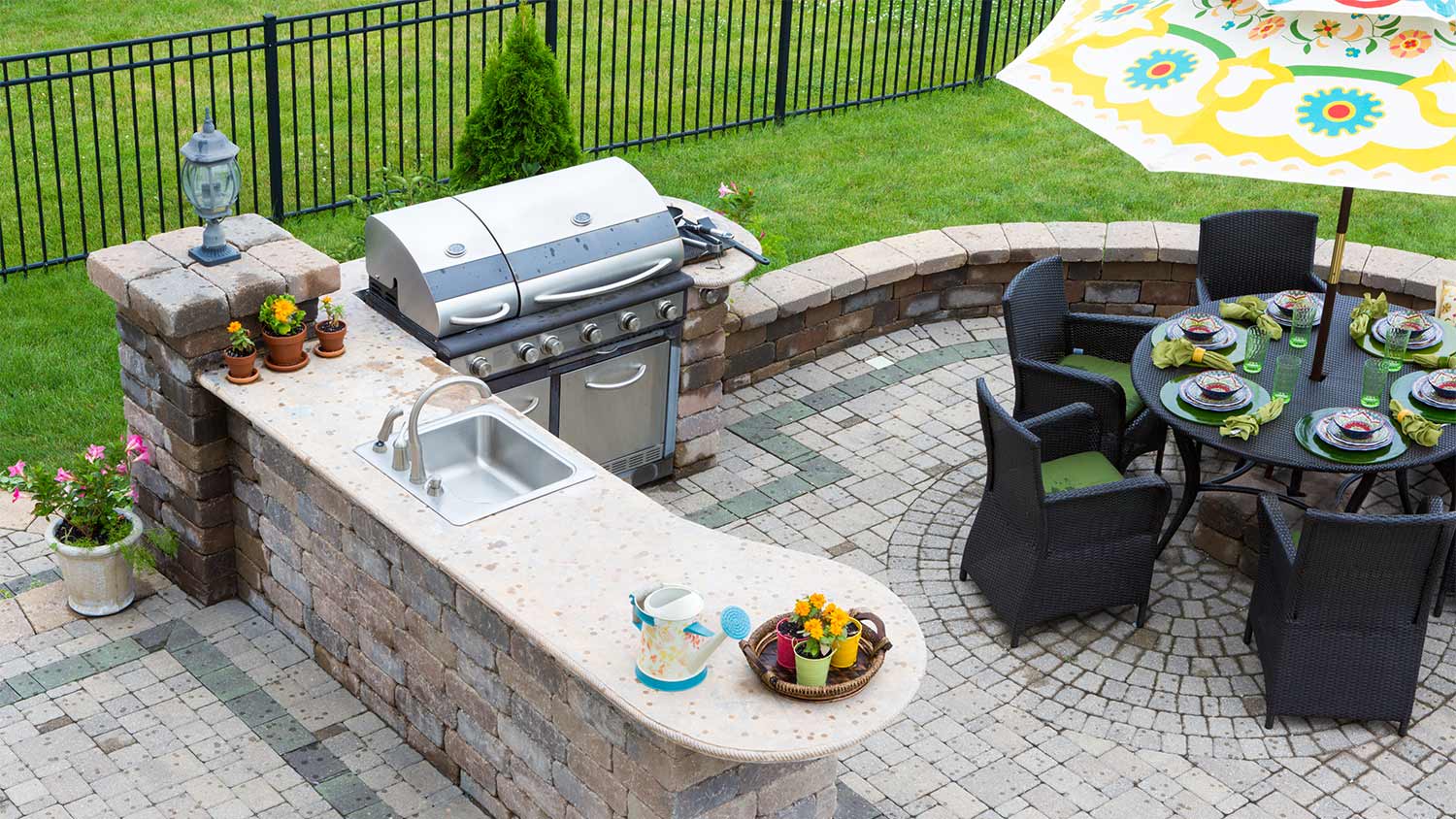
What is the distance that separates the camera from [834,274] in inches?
368

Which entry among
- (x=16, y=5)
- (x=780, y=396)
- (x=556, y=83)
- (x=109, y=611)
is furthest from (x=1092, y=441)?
(x=16, y=5)

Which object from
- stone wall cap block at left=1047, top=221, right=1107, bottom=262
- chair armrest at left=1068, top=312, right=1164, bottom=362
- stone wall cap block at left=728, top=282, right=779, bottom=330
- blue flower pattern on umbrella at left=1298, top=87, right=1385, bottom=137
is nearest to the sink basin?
stone wall cap block at left=728, top=282, right=779, bottom=330

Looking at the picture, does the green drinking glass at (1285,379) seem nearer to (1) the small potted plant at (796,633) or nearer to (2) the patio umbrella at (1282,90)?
(2) the patio umbrella at (1282,90)

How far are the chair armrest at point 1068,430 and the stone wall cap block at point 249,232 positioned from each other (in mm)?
3415

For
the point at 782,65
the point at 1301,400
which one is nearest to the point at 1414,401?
the point at 1301,400

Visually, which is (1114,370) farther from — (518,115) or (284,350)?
(284,350)

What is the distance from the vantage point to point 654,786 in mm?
5070

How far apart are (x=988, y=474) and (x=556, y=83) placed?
3262 mm

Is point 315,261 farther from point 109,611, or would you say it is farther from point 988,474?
point 988,474

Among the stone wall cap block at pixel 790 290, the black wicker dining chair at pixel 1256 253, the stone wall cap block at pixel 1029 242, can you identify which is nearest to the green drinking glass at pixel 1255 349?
the black wicker dining chair at pixel 1256 253

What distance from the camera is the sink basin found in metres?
6.15

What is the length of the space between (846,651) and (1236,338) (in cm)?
384

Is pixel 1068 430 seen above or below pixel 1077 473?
above

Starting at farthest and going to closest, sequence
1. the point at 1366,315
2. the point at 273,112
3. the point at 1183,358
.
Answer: the point at 273,112 < the point at 1366,315 < the point at 1183,358
